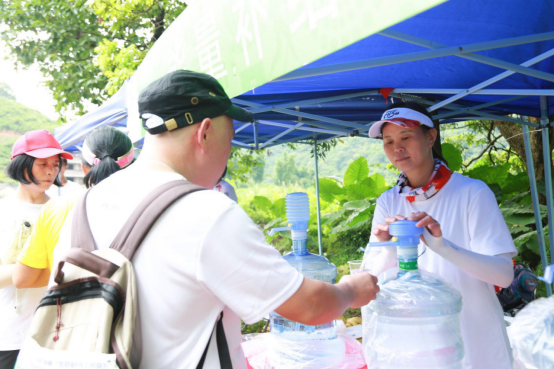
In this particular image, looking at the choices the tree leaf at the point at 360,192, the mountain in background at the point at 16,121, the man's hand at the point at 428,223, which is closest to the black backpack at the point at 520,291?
the man's hand at the point at 428,223

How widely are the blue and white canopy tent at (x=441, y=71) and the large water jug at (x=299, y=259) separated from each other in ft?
1.83

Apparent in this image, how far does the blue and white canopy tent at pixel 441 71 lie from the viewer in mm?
1670

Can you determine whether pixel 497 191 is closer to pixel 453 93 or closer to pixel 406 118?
pixel 453 93

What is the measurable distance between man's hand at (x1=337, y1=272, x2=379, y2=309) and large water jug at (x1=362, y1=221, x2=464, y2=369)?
0.29 metres

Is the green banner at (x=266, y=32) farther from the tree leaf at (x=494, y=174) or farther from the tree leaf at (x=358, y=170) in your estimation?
the tree leaf at (x=358, y=170)

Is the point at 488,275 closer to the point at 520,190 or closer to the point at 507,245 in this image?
the point at 507,245

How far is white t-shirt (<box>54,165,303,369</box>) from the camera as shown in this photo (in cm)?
90

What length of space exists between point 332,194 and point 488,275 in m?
7.80

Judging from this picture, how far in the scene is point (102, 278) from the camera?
913 mm

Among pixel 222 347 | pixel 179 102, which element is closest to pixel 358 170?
pixel 179 102

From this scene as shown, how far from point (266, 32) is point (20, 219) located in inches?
73.8

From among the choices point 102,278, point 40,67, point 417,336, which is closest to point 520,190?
point 417,336

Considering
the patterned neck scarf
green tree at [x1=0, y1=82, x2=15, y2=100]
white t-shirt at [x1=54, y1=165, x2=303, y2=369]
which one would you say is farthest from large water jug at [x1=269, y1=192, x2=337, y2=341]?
green tree at [x1=0, y1=82, x2=15, y2=100]

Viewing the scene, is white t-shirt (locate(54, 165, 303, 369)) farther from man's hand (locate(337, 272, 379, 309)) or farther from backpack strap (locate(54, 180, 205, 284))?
man's hand (locate(337, 272, 379, 309))
